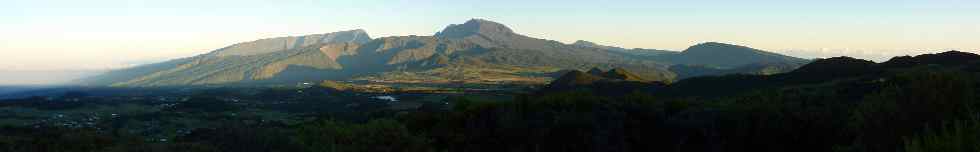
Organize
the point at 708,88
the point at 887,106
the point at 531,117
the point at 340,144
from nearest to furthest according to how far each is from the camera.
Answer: the point at 887,106
the point at 340,144
the point at 531,117
the point at 708,88

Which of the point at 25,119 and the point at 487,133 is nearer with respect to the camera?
the point at 487,133

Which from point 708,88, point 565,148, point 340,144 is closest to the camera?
point 340,144

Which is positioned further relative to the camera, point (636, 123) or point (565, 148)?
point (636, 123)

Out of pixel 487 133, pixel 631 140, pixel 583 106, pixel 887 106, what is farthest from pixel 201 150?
pixel 887 106

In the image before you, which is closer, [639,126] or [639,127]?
[639,127]

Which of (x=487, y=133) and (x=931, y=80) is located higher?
(x=931, y=80)

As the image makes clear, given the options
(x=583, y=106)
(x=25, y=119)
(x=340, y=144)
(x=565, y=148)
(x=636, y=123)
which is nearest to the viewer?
(x=340, y=144)

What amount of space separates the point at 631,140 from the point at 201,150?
59.1 meters

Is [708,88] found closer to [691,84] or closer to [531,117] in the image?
[691,84]

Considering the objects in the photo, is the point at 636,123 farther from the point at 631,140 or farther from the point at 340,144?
the point at 340,144

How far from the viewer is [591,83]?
621 ft

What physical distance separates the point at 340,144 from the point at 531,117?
28098 mm

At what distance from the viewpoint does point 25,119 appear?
178375mm

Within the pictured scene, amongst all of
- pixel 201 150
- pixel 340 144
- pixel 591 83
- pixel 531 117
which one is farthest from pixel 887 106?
pixel 591 83
